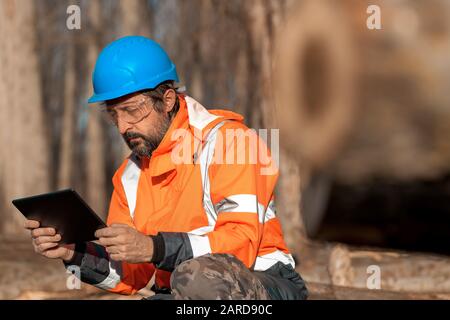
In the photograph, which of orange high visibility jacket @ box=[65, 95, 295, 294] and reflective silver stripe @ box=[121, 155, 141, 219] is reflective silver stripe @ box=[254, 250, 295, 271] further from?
reflective silver stripe @ box=[121, 155, 141, 219]

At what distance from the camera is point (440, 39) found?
14.6 m

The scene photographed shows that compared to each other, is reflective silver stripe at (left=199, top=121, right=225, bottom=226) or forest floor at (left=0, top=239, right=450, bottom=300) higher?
reflective silver stripe at (left=199, top=121, right=225, bottom=226)

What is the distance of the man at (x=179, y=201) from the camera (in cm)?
324

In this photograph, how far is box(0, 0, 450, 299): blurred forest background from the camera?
7.38 meters

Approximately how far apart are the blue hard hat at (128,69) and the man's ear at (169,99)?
2.2 inches

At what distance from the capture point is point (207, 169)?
3494mm

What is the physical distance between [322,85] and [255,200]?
9.64 meters

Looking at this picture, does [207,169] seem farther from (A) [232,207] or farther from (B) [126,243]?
(B) [126,243]

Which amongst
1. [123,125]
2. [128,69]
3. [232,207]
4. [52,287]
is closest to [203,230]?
[232,207]

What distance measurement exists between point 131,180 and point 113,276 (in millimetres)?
380

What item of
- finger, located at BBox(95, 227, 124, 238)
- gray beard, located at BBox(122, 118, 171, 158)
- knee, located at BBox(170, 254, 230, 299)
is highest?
gray beard, located at BBox(122, 118, 171, 158)

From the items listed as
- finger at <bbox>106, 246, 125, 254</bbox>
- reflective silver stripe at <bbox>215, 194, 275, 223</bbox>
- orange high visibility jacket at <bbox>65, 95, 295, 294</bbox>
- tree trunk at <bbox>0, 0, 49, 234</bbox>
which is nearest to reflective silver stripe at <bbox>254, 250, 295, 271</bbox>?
orange high visibility jacket at <bbox>65, 95, 295, 294</bbox>

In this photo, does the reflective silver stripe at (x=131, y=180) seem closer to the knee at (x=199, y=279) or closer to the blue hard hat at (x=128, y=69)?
the blue hard hat at (x=128, y=69)

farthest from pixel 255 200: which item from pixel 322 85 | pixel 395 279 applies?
pixel 322 85
